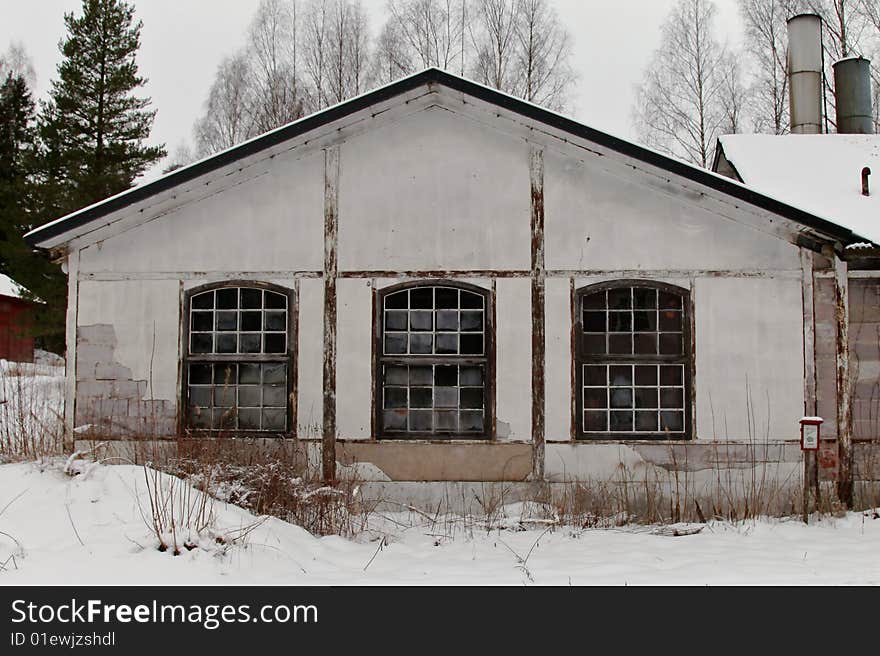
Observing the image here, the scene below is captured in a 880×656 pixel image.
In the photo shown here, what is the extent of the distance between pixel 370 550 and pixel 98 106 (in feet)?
83.8

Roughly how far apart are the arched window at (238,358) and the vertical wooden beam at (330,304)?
420 millimetres

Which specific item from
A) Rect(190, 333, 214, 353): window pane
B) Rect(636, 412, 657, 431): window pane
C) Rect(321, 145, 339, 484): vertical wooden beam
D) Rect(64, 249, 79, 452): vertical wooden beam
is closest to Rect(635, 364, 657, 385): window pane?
Rect(636, 412, 657, 431): window pane

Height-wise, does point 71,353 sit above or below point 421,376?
above

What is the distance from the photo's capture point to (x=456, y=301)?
848 centimetres

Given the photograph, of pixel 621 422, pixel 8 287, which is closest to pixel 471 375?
pixel 621 422

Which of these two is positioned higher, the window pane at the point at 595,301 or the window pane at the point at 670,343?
the window pane at the point at 595,301

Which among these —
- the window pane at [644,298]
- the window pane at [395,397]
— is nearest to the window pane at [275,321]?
the window pane at [395,397]

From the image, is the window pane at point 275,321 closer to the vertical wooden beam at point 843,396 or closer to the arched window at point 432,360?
the arched window at point 432,360

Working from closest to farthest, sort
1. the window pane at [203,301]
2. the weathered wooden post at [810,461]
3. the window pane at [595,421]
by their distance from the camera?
the weathered wooden post at [810,461]
the window pane at [595,421]
the window pane at [203,301]

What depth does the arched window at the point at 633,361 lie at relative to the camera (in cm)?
829

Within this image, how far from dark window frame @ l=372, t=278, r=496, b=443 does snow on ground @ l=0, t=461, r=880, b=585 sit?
43.2 inches

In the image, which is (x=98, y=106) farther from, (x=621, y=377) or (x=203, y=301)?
(x=621, y=377)

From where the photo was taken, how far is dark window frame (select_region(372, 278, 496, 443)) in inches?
328

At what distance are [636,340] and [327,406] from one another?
3.39 metres
